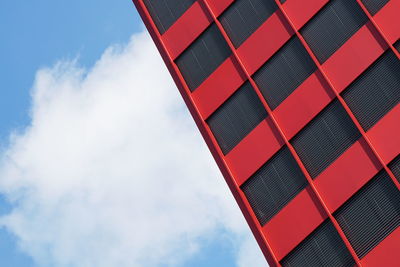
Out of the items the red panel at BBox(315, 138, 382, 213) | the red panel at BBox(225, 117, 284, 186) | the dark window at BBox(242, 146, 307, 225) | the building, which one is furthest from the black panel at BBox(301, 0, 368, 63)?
the dark window at BBox(242, 146, 307, 225)

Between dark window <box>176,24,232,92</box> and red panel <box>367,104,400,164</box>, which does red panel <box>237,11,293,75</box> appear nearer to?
dark window <box>176,24,232,92</box>

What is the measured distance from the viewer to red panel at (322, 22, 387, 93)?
2634 centimetres

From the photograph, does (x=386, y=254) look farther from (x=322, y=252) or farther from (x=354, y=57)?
(x=354, y=57)

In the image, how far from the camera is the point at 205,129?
29625mm

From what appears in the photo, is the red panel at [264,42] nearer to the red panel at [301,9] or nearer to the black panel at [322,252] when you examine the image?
the red panel at [301,9]

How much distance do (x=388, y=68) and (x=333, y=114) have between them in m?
3.30

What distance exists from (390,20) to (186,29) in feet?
37.5

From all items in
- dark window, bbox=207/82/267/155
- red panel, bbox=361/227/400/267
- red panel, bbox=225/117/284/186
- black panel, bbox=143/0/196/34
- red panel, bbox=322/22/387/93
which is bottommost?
red panel, bbox=361/227/400/267

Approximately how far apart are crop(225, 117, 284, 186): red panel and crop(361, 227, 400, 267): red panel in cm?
673

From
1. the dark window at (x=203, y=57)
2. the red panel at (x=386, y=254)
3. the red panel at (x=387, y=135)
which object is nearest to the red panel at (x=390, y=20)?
the red panel at (x=387, y=135)

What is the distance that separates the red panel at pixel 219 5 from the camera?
31.3m

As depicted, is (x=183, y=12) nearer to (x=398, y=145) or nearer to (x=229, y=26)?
(x=229, y=26)

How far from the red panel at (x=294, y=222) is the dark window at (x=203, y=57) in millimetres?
9076

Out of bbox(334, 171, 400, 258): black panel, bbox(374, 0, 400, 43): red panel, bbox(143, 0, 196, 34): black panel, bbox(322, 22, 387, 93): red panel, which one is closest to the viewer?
bbox(334, 171, 400, 258): black panel
